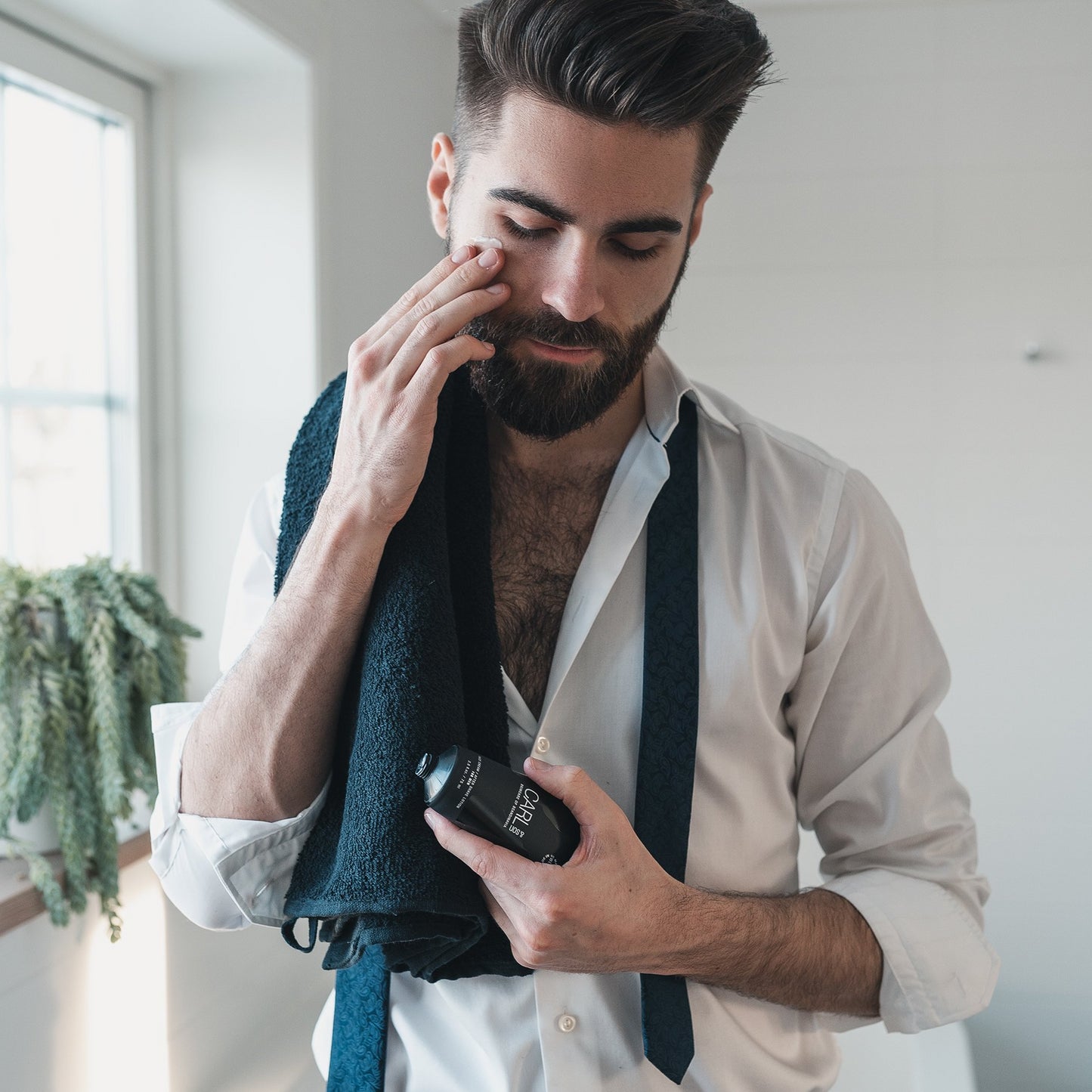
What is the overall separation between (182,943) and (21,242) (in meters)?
1.06

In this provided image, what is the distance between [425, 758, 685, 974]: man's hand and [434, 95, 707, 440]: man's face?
1.15 feet

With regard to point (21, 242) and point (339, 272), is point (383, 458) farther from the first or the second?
point (339, 272)

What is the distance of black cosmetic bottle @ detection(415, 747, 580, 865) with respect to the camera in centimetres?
73

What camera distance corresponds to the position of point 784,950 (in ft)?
2.96

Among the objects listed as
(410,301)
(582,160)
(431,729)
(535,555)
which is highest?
(582,160)

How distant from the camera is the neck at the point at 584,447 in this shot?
1067 millimetres

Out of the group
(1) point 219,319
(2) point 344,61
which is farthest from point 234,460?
(2) point 344,61

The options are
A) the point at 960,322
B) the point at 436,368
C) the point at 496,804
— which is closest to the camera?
the point at 496,804

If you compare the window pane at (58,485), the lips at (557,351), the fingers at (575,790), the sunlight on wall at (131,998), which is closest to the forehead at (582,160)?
the lips at (557,351)

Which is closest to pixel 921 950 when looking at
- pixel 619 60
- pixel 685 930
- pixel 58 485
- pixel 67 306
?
pixel 685 930

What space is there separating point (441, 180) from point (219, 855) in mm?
659

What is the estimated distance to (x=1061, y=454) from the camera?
2393 mm

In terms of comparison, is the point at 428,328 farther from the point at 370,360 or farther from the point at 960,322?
the point at 960,322

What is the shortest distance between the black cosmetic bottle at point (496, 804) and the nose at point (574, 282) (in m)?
0.38
